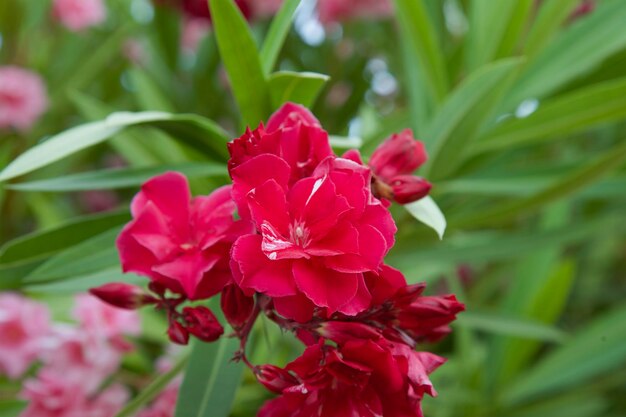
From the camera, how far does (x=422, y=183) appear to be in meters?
0.60

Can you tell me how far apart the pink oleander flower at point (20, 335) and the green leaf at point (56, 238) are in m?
0.24

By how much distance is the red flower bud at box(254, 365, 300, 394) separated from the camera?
551 millimetres

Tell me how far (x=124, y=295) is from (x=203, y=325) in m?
0.09

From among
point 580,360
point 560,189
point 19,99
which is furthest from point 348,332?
point 19,99

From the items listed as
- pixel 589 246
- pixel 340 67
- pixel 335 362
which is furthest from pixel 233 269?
pixel 589 246

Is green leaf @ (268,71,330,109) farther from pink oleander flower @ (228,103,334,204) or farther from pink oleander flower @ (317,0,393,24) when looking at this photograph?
pink oleander flower @ (317,0,393,24)

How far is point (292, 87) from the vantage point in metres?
0.70

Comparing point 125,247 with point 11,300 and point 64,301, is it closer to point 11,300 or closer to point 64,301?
point 11,300

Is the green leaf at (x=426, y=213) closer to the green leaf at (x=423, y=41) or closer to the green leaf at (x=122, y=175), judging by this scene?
the green leaf at (x=122, y=175)

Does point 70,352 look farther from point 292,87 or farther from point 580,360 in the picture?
point 580,360

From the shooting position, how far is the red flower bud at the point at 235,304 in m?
0.55

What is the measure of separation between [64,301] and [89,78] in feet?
1.83

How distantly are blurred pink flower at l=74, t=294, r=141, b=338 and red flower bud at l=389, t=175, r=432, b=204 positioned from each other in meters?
0.50

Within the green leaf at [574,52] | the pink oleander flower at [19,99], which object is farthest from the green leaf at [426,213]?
the pink oleander flower at [19,99]
